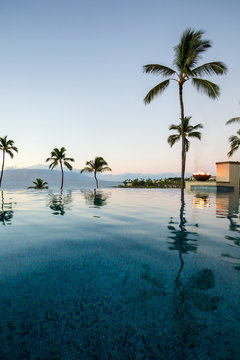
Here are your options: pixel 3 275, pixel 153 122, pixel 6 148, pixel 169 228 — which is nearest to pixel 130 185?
pixel 153 122

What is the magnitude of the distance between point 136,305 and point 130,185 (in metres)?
31.7

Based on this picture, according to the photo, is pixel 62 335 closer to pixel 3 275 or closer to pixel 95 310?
pixel 95 310

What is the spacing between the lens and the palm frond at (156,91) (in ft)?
41.3

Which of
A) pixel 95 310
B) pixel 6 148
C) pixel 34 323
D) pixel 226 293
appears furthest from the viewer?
pixel 6 148

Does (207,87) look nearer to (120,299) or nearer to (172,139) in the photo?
(172,139)

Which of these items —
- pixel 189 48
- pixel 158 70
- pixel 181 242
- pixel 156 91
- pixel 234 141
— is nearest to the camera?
pixel 181 242

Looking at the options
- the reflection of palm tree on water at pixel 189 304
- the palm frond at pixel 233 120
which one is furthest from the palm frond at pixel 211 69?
the reflection of palm tree on water at pixel 189 304

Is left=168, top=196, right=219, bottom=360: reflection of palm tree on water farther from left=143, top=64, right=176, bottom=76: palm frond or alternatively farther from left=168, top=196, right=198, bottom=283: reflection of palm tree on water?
left=143, top=64, right=176, bottom=76: palm frond

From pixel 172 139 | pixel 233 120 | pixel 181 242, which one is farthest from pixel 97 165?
pixel 181 242

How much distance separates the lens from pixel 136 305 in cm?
155

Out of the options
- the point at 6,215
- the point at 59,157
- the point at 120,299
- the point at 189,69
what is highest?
the point at 189,69

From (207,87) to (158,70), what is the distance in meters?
3.54

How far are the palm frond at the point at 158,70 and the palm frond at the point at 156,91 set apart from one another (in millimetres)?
691

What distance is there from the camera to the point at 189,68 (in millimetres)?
12391
